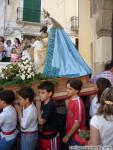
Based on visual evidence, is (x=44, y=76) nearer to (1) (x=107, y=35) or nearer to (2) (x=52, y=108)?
(2) (x=52, y=108)

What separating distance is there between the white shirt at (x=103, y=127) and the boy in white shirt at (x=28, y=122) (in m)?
1.42

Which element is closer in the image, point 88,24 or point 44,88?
point 44,88

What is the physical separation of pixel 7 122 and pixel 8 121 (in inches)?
0.7

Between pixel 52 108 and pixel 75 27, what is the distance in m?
19.1

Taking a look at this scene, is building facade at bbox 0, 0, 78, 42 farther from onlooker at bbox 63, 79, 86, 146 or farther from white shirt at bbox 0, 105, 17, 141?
onlooker at bbox 63, 79, 86, 146

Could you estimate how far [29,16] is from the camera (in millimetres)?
22141

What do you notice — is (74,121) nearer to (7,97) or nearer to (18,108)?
(18,108)

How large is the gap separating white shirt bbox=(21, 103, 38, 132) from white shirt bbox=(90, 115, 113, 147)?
1.39 meters

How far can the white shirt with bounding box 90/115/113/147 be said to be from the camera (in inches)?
111

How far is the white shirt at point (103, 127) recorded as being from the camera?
9.25 ft

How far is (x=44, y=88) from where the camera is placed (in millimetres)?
4152

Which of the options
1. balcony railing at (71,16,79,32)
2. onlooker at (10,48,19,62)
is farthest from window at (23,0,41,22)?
onlooker at (10,48,19,62)

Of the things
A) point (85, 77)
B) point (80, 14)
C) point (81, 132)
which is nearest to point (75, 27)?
point (80, 14)

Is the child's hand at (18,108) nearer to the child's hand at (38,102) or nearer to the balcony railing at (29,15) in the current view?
the child's hand at (38,102)
